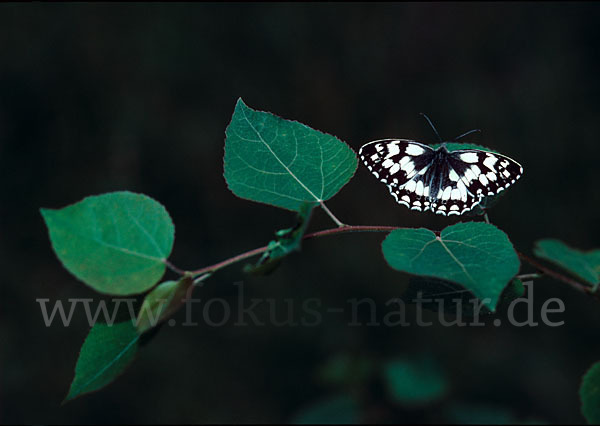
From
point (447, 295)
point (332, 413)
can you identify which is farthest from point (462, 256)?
point (332, 413)

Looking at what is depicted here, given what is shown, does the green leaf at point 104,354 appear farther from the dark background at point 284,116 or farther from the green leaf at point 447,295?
the dark background at point 284,116

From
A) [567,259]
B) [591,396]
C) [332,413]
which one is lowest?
[332,413]

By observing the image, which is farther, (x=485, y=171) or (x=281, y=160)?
(x=485, y=171)

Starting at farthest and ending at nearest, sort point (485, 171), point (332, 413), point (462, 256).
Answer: point (332, 413), point (485, 171), point (462, 256)

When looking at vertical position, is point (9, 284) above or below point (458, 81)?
below

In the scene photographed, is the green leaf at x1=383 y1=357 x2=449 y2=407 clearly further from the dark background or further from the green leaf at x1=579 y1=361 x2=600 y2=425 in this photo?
the green leaf at x1=579 y1=361 x2=600 y2=425

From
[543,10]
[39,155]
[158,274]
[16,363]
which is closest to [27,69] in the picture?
[39,155]

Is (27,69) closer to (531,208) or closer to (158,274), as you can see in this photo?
(158,274)

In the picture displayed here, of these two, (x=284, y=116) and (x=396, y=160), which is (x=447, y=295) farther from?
(x=284, y=116)
